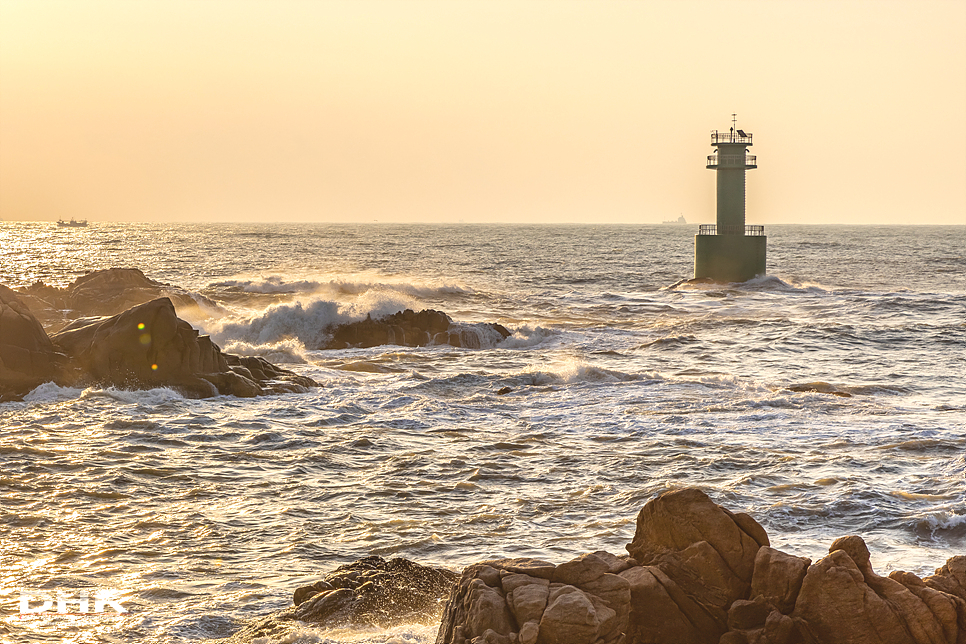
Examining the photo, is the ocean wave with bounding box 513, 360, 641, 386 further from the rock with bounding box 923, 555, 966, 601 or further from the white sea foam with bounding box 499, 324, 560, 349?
the rock with bounding box 923, 555, 966, 601

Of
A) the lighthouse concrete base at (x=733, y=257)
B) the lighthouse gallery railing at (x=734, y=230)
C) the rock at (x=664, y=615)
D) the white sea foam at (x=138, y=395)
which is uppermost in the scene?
the lighthouse gallery railing at (x=734, y=230)

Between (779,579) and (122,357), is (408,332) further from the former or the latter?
(779,579)

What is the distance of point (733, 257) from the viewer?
5269cm

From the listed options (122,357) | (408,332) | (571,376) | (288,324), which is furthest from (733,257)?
(122,357)

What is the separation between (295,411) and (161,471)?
15.8ft

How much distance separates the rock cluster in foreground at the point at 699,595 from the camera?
6.95 meters

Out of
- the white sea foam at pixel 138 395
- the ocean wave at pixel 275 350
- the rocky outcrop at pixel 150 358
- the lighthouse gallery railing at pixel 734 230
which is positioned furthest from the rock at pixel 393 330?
the lighthouse gallery railing at pixel 734 230

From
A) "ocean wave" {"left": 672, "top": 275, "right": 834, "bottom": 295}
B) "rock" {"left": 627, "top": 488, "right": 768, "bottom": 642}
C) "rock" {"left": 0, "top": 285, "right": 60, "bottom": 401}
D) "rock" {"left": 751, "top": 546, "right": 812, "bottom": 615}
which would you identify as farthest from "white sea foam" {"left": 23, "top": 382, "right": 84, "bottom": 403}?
"ocean wave" {"left": 672, "top": 275, "right": 834, "bottom": 295}

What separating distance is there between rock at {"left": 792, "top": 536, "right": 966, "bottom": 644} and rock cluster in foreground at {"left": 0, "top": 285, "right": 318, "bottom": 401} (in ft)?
48.5

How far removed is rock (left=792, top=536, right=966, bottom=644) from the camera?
7.23 m

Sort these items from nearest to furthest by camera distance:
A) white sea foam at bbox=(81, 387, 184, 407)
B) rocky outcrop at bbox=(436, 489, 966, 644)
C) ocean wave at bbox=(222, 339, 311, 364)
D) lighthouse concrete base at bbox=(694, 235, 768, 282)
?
rocky outcrop at bbox=(436, 489, 966, 644) < white sea foam at bbox=(81, 387, 184, 407) < ocean wave at bbox=(222, 339, 311, 364) < lighthouse concrete base at bbox=(694, 235, 768, 282)

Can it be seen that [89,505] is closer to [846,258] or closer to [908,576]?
[908,576]

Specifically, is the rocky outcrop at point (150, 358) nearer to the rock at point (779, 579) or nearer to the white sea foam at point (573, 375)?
the white sea foam at point (573, 375)

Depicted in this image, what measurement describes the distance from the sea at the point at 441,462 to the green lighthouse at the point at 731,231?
20069 millimetres
